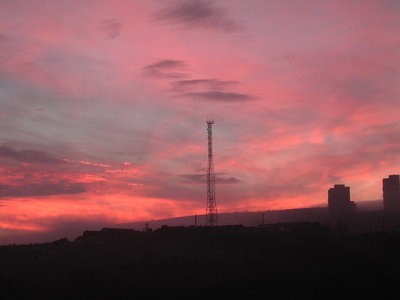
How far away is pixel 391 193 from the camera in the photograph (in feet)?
579

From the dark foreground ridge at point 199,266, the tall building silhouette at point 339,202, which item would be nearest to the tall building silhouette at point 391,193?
the tall building silhouette at point 339,202

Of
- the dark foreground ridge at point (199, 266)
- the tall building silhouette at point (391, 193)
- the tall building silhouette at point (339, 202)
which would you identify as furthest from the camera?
the tall building silhouette at point (391, 193)

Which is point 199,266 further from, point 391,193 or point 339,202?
point 391,193

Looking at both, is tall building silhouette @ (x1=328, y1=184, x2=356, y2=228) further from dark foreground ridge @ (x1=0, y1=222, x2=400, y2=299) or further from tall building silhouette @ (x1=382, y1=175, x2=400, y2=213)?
dark foreground ridge @ (x1=0, y1=222, x2=400, y2=299)

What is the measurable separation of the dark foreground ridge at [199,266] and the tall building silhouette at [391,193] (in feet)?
374

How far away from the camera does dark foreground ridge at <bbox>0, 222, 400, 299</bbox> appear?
124 feet

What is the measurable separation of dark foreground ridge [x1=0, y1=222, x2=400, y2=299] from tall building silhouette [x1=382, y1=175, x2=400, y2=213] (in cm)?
11405

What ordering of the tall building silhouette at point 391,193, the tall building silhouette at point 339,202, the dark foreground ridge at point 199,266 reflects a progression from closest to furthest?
the dark foreground ridge at point 199,266 → the tall building silhouette at point 339,202 → the tall building silhouette at point 391,193

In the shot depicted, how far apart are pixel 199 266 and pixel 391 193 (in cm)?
14839

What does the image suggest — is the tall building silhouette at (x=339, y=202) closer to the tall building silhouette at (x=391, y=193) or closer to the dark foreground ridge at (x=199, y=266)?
the tall building silhouette at (x=391, y=193)

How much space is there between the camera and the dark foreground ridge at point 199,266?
37750mm

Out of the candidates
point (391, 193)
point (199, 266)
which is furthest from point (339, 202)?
point (199, 266)

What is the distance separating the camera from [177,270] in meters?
43.2

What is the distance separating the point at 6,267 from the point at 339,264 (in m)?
32.6
